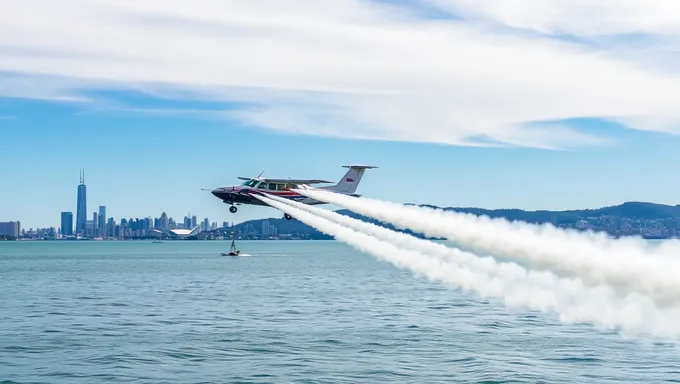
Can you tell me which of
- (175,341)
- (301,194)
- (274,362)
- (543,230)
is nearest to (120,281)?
(301,194)

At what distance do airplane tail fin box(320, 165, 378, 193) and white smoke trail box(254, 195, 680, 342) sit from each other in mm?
9992

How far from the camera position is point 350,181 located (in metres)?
86.9

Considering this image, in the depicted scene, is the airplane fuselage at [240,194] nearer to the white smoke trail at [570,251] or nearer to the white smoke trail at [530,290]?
the white smoke trail at [530,290]

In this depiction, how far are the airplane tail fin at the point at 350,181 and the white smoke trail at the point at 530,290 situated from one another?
32.8 ft

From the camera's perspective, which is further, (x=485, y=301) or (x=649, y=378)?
(x=485, y=301)

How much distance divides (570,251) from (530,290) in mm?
22783

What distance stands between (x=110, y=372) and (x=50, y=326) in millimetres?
23615

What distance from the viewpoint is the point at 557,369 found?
48.0 metres

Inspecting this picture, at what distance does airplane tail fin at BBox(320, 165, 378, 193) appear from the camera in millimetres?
85812

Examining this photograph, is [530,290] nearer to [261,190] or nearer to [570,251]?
[570,251]

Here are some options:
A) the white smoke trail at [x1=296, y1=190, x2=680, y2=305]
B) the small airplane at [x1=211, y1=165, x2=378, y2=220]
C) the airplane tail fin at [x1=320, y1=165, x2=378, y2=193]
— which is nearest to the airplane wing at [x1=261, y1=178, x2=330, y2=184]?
the small airplane at [x1=211, y1=165, x2=378, y2=220]

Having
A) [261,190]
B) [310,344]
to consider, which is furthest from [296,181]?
[310,344]

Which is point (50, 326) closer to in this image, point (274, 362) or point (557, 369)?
point (274, 362)

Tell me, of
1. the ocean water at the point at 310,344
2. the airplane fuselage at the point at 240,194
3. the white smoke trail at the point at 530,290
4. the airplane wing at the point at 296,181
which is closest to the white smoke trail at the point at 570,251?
the white smoke trail at the point at 530,290
